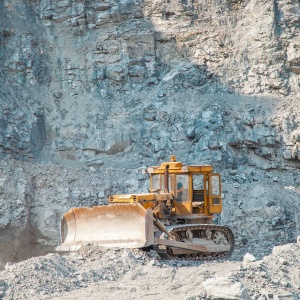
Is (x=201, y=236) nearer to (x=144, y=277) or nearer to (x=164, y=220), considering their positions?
(x=164, y=220)

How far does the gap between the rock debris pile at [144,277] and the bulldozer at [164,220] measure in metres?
0.48

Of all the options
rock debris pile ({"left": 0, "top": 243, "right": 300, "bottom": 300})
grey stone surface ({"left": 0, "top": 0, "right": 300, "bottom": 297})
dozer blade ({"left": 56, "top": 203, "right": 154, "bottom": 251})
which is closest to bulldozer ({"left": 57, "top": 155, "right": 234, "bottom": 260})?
dozer blade ({"left": 56, "top": 203, "right": 154, "bottom": 251})

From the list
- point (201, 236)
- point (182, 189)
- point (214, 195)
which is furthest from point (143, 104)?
point (201, 236)

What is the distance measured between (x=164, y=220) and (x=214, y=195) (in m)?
1.32

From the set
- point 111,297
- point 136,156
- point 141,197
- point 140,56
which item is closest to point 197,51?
point 140,56

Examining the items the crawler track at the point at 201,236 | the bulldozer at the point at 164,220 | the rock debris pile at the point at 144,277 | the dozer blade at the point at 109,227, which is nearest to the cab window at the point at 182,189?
the bulldozer at the point at 164,220

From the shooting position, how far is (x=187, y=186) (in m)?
13.2

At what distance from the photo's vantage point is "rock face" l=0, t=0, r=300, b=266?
19.5 meters

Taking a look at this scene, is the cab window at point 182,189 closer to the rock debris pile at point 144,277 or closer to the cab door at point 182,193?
the cab door at point 182,193

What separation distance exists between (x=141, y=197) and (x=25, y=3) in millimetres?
15325

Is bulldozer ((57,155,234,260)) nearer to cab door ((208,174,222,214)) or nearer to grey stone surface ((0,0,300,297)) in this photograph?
cab door ((208,174,222,214))

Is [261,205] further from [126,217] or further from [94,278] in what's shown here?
[94,278]

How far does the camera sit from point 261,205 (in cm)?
1944

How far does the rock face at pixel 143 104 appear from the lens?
19453 mm
